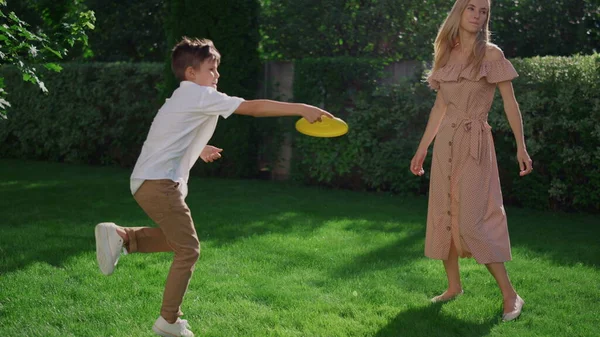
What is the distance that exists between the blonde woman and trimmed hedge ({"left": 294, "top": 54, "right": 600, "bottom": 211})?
12.5 ft

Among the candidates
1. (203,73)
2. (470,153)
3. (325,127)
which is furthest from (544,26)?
(203,73)

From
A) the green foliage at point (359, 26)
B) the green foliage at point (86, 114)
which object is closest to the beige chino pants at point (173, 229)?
the green foliage at point (86, 114)

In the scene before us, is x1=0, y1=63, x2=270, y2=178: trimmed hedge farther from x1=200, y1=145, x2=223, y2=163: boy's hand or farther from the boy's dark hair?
the boy's dark hair

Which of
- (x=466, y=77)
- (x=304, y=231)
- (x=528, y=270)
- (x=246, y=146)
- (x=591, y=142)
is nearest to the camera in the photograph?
(x=466, y=77)

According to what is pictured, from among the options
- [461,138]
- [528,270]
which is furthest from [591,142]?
[461,138]

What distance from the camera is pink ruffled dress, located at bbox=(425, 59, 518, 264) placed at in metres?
4.45

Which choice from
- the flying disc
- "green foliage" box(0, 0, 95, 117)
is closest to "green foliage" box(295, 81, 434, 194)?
"green foliage" box(0, 0, 95, 117)

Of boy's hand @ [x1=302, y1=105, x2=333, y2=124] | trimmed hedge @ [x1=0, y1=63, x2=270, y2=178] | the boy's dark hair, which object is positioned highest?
the boy's dark hair

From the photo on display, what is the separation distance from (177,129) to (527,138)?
18.6 ft

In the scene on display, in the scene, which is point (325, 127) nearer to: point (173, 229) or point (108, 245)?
point (173, 229)

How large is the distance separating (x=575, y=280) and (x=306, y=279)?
6.34 feet

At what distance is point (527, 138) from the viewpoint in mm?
8383

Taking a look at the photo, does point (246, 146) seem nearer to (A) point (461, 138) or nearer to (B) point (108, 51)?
(A) point (461, 138)

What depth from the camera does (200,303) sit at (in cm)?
454
